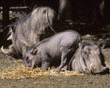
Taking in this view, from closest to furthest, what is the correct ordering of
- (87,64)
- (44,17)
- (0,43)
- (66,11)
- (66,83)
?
1. (66,83)
2. (87,64)
3. (44,17)
4. (0,43)
5. (66,11)

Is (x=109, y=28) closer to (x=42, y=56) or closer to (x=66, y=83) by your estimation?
(x=42, y=56)

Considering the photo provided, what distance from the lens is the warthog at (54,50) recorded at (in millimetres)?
5750

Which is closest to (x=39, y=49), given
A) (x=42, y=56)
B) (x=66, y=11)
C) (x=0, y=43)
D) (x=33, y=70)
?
(x=42, y=56)

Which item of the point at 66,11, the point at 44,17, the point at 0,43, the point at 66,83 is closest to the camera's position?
the point at 66,83

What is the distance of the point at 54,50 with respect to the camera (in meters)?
5.87

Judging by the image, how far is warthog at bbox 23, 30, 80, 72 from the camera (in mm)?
5750

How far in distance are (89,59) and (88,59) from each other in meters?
0.03

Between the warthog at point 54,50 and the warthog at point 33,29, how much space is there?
742 mm

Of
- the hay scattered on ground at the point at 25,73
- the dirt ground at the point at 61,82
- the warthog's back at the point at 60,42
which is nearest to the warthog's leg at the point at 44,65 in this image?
the hay scattered on ground at the point at 25,73

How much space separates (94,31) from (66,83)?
5614 millimetres

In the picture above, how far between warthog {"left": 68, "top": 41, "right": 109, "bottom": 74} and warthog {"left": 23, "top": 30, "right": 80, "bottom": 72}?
181 mm

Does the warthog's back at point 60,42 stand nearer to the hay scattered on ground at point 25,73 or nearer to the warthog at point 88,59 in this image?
the warthog at point 88,59

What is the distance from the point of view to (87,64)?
5621 mm

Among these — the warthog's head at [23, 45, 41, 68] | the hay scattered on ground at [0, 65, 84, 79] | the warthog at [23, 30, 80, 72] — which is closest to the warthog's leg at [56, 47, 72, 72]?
the warthog at [23, 30, 80, 72]
